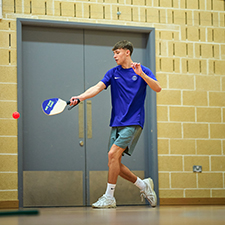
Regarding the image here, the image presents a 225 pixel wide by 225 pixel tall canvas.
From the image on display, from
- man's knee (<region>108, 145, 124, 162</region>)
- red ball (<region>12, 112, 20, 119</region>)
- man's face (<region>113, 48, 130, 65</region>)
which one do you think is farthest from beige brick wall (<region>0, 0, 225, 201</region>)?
man's knee (<region>108, 145, 124, 162</region>)

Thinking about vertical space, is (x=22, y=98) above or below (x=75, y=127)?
above

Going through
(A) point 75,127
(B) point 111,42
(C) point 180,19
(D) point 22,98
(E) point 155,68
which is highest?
(C) point 180,19

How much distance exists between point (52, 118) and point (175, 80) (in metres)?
2.02

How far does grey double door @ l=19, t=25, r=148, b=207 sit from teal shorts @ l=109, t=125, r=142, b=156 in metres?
1.15

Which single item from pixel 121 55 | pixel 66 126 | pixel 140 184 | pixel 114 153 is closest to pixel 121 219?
pixel 114 153

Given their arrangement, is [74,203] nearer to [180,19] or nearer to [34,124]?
[34,124]

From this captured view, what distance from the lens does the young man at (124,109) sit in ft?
14.2

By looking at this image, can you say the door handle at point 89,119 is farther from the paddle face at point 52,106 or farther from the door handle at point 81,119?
the paddle face at point 52,106

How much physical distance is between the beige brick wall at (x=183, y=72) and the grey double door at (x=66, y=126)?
0.33 m

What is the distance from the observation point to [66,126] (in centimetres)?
557

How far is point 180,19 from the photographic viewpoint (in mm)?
6039

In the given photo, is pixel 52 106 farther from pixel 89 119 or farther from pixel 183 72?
pixel 183 72

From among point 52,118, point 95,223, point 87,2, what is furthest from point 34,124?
point 95,223

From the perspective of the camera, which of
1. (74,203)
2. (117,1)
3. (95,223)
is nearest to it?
(95,223)
